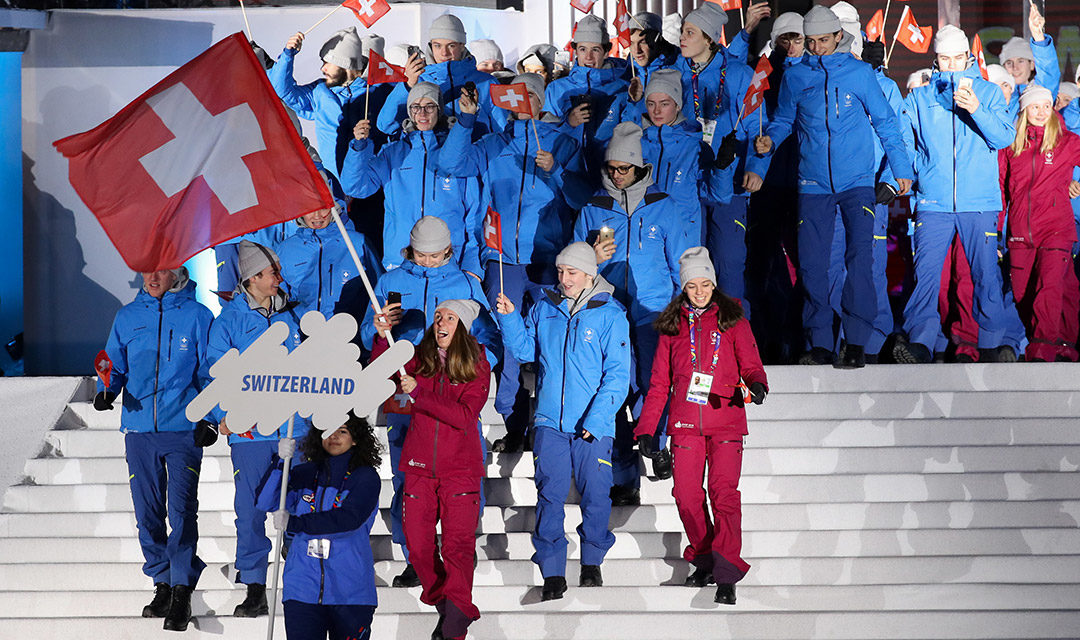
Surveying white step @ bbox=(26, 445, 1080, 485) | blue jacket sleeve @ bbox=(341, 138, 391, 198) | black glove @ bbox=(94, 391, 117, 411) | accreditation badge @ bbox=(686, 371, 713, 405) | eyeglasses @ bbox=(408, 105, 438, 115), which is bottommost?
white step @ bbox=(26, 445, 1080, 485)

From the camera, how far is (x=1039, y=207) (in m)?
10.0

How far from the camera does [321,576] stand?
611 cm

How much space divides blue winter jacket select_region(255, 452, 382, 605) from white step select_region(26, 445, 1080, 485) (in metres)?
2.12

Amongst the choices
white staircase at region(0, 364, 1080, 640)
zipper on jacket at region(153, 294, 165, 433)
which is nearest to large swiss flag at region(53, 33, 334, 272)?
zipper on jacket at region(153, 294, 165, 433)

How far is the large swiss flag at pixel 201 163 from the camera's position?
614 cm

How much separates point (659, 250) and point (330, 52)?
363 cm

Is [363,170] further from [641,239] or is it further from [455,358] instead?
[455,358]

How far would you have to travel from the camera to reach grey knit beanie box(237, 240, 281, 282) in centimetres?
791

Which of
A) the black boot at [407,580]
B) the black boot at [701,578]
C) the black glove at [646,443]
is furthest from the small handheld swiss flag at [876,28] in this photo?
the black boot at [407,580]

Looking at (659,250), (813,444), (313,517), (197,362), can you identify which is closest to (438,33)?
(659,250)

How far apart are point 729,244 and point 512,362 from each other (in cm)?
202

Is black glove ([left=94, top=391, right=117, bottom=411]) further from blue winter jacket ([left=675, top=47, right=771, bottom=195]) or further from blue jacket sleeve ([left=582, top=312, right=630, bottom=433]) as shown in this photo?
blue winter jacket ([left=675, top=47, right=771, bottom=195])

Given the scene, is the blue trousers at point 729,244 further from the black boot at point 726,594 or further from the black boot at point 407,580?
the black boot at point 407,580

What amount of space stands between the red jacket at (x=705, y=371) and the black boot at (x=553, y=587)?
0.93 metres
